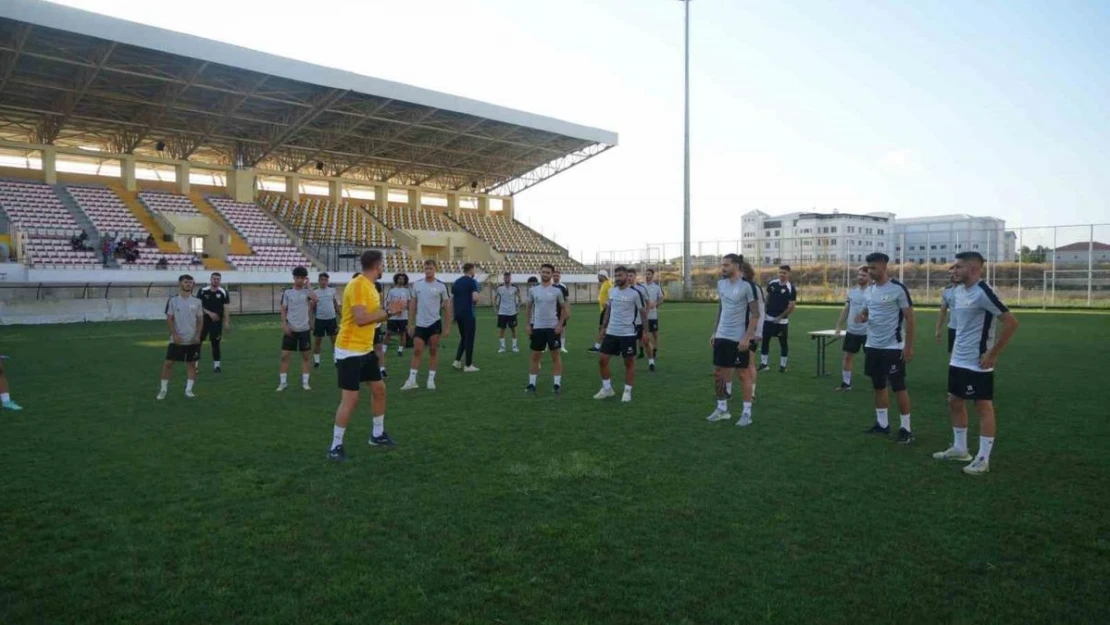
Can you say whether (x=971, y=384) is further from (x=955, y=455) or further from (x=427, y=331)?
(x=427, y=331)

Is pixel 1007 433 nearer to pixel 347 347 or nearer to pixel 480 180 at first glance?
pixel 347 347

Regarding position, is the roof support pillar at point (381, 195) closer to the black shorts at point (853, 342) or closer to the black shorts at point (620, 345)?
the black shorts at point (620, 345)

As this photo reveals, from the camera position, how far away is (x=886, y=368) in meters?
7.18

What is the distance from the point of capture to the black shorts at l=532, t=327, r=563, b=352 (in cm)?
1025

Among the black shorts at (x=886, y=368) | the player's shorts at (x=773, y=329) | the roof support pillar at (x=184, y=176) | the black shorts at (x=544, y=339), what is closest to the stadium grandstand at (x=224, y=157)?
the roof support pillar at (x=184, y=176)

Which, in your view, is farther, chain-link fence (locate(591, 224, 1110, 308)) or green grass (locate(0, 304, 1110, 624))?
chain-link fence (locate(591, 224, 1110, 308))

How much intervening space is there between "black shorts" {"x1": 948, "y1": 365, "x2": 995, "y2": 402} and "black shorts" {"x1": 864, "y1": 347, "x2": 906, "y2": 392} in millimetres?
955

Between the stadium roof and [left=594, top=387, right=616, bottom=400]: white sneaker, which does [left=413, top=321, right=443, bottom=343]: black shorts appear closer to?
[left=594, top=387, right=616, bottom=400]: white sneaker

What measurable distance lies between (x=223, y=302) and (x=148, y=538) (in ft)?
28.9

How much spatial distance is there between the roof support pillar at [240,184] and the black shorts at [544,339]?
1434 inches

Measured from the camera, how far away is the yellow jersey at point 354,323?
6.28 m

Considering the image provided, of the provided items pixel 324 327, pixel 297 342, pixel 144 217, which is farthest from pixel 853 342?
pixel 144 217

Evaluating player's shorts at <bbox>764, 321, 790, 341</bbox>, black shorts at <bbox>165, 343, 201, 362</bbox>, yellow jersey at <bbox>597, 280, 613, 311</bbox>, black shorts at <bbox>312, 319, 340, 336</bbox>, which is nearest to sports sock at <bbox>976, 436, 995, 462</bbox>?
player's shorts at <bbox>764, 321, 790, 341</bbox>

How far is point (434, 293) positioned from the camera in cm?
1110
